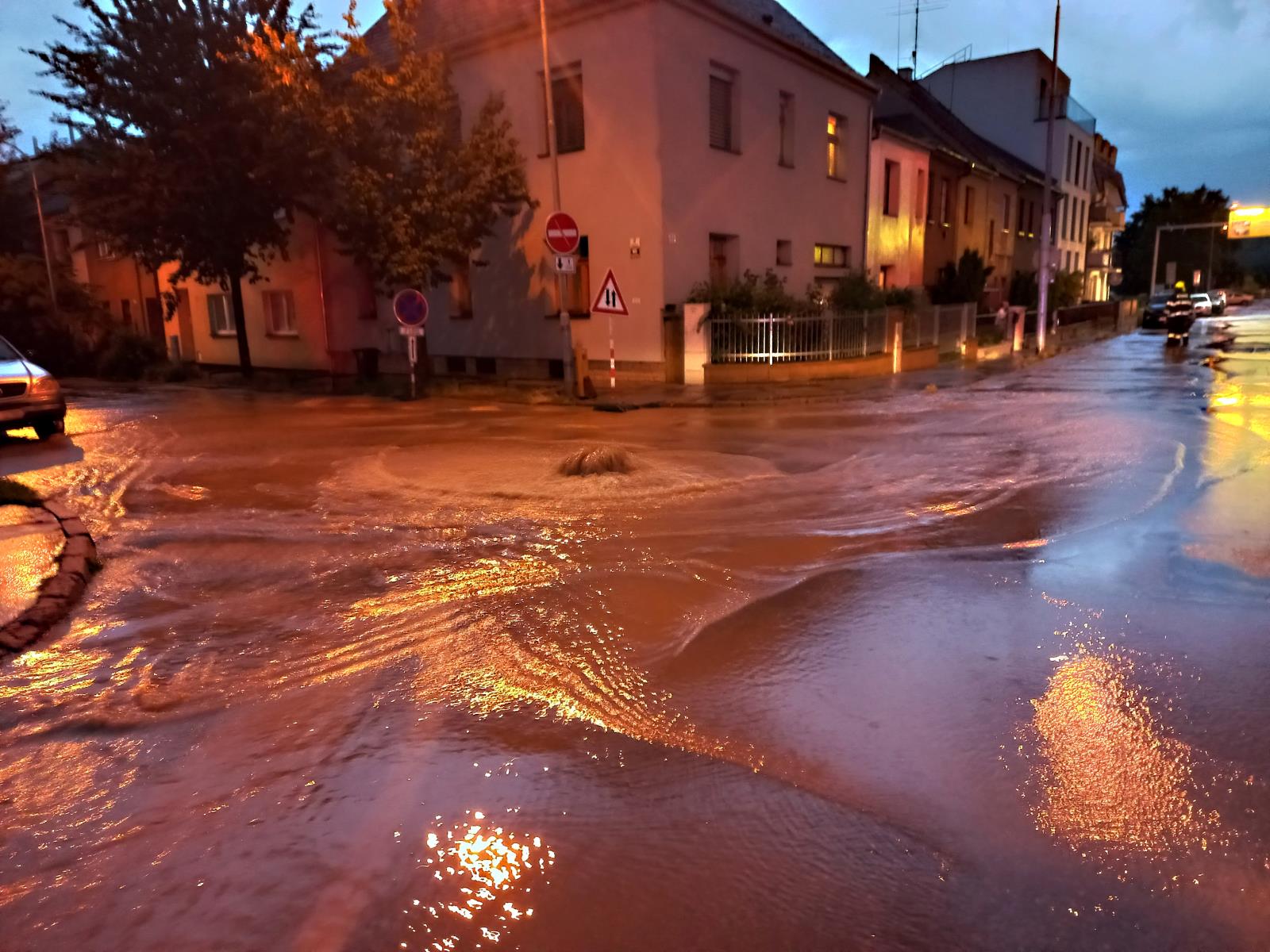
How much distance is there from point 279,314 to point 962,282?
24.4 meters

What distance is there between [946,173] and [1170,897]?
3415 centimetres

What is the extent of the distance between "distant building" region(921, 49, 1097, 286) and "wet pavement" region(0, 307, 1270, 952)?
43475 millimetres

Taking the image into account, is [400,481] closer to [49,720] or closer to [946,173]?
[49,720]

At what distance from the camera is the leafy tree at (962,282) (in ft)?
103

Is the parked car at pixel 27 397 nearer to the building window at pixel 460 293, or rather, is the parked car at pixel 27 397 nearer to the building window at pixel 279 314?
the building window at pixel 460 293

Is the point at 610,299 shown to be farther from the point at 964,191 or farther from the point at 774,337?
the point at 964,191

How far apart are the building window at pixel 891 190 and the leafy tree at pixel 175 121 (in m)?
17.8

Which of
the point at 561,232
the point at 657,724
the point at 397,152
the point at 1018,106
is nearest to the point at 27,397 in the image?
the point at 561,232

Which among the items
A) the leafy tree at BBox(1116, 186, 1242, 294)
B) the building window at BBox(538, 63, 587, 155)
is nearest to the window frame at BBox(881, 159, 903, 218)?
the building window at BBox(538, 63, 587, 155)

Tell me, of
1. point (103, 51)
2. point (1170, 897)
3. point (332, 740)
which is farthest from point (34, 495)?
point (103, 51)

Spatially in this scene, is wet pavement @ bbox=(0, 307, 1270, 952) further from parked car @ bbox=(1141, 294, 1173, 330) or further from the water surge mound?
parked car @ bbox=(1141, 294, 1173, 330)

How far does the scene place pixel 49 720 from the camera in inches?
165

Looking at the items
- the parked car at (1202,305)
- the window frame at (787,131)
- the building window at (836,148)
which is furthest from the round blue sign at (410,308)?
the parked car at (1202,305)

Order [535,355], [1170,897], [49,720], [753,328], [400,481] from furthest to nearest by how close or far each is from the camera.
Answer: [535,355], [753,328], [400,481], [49,720], [1170,897]
